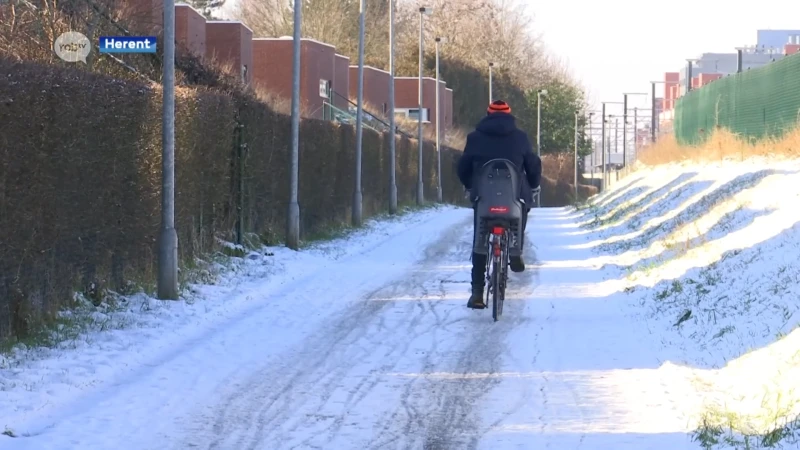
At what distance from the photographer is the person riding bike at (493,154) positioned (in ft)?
40.5

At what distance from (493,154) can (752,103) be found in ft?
69.2

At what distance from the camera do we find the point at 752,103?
31562mm

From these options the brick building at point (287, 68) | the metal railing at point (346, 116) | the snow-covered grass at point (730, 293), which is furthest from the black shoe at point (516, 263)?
the metal railing at point (346, 116)

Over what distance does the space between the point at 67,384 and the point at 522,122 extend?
9121 centimetres

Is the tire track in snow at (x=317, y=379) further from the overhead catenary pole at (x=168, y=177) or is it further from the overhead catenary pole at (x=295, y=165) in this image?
the overhead catenary pole at (x=295, y=165)

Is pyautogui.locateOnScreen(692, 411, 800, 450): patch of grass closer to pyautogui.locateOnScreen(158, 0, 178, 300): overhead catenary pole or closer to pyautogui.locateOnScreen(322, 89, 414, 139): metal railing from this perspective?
pyautogui.locateOnScreen(158, 0, 178, 300): overhead catenary pole

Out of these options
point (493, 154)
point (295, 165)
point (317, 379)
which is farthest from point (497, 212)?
point (295, 165)

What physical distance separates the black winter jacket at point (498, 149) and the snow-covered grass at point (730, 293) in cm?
199

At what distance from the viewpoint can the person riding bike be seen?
40.5 ft

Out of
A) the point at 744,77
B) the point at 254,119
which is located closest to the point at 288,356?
the point at 254,119

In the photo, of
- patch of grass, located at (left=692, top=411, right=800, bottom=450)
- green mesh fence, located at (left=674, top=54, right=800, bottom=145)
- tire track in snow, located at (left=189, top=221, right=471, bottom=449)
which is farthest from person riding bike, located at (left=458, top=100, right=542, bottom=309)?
green mesh fence, located at (left=674, top=54, right=800, bottom=145)

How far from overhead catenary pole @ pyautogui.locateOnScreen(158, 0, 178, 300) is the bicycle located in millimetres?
3505

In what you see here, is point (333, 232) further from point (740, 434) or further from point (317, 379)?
point (740, 434)

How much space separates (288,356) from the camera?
397 inches
